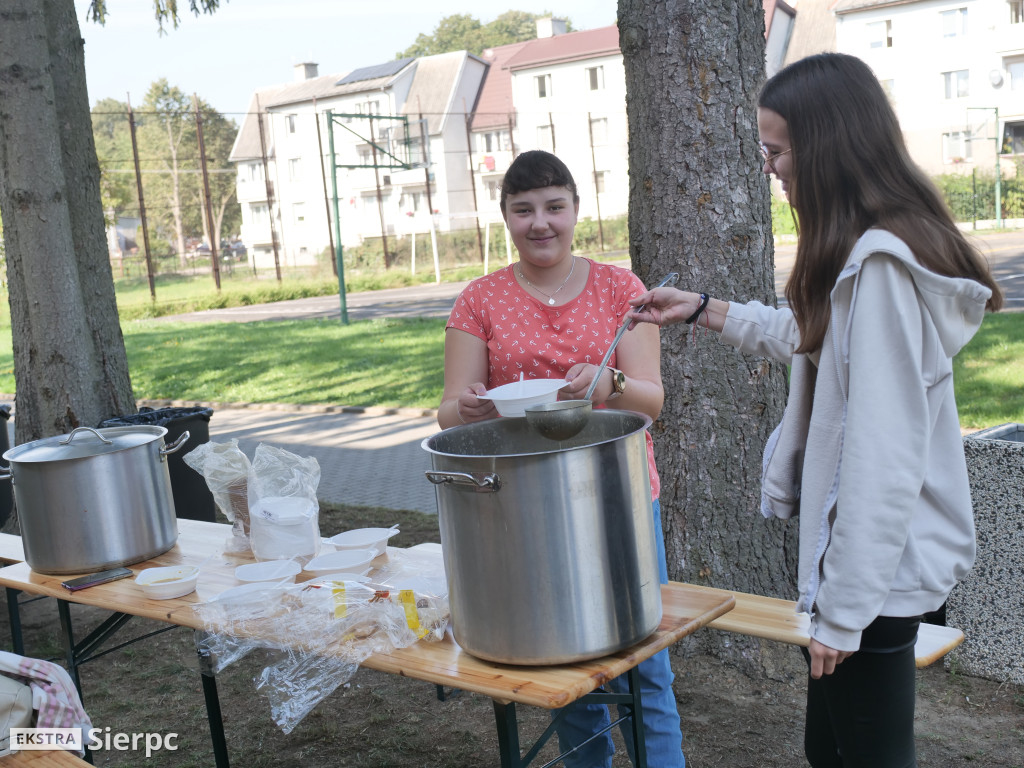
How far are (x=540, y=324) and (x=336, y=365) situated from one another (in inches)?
422

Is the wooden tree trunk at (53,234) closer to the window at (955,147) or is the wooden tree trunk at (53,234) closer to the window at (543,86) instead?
the window at (955,147)

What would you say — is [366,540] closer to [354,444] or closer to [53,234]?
[53,234]

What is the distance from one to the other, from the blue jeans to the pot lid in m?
1.44

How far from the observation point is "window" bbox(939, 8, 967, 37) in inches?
1570

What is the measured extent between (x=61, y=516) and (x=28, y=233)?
8.98 ft

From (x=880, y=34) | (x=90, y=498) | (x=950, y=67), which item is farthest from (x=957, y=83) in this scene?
(x=90, y=498)

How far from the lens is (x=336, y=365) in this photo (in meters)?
13.0

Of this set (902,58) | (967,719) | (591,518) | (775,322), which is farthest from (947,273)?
(902,58)

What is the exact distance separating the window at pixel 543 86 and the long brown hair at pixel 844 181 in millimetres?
46067

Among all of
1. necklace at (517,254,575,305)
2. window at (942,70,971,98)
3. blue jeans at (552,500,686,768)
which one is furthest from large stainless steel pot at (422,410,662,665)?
window at (942,70,971,98)

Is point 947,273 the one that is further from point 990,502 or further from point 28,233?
point 28,233

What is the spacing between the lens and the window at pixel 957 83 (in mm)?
39719

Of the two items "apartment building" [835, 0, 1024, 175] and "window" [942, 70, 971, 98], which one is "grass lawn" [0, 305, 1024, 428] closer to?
"apartment building" [835, 0, 1024, 175]

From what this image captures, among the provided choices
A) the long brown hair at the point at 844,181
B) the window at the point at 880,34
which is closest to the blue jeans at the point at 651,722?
the long brown hair at the point at 844,181
